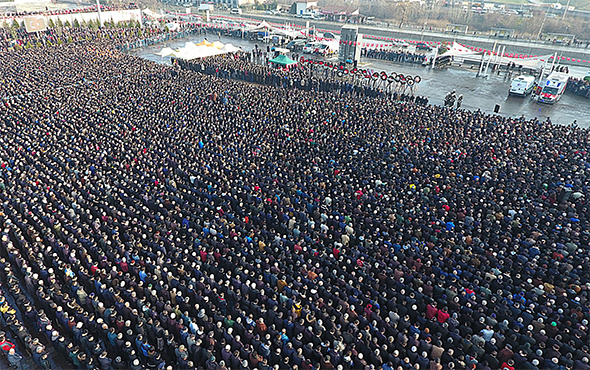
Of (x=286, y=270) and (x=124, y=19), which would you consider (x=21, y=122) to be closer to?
(x=286, y=270)

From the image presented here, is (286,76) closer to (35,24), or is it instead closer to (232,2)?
(35,24)

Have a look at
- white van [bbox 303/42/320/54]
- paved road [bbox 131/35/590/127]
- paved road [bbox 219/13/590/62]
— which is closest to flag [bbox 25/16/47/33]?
paved road [bbox 131/35/590/127]

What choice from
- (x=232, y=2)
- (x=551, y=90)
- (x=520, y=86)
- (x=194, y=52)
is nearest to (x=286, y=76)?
(x=194, y=52)

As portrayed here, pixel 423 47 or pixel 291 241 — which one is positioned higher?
pixel 423 47

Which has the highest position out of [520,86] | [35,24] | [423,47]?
[35,24]

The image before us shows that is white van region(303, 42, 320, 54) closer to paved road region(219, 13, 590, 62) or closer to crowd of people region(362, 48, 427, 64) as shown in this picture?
crowd of people region(362, 48, 427, 64)
